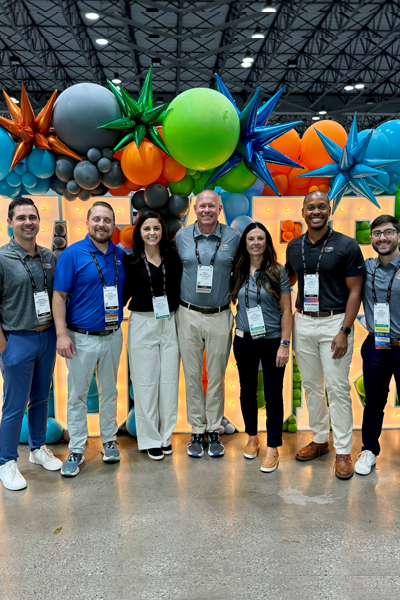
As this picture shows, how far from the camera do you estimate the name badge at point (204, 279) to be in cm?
293

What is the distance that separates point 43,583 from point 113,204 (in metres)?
2.49

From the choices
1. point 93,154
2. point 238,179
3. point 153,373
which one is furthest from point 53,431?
point 238,179

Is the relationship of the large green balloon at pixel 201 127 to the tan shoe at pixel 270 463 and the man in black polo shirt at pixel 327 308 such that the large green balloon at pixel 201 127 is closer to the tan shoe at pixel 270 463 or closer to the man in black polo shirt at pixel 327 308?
the man in black polo shirt at pixel 327 308

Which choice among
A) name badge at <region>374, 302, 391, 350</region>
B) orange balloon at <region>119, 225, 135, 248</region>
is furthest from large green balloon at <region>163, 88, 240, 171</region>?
name badge at <region>374, 302, 391, 350</region>

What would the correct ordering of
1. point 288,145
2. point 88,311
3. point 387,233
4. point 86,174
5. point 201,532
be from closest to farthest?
point 201,532, point 387,233, point 88,311, point 86,174, point 288,145

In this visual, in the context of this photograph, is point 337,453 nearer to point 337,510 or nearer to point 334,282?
point 337,510

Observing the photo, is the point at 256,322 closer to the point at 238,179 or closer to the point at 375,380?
the point at 375,380

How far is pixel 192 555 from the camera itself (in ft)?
7.02

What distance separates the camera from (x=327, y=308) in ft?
9.41

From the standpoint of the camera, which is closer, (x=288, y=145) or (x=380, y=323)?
(x=380, y=323)

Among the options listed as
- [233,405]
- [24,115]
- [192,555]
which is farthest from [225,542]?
[24,115]

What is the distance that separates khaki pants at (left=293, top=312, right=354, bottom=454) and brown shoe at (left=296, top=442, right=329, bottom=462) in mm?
221

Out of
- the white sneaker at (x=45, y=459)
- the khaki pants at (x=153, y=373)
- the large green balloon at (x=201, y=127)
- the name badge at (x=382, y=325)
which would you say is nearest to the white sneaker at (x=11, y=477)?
the white sneaker at (x=45, y=459)

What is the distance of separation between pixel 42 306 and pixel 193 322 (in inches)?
37.1
